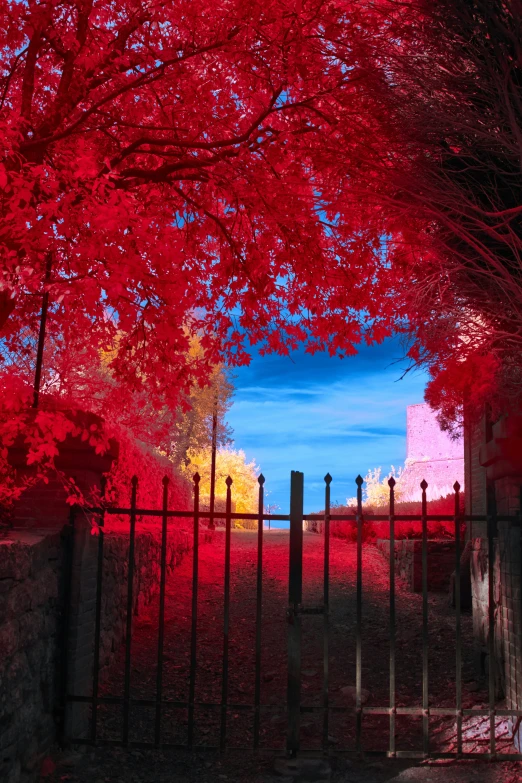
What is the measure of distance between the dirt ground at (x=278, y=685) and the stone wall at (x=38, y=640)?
0.51 meters

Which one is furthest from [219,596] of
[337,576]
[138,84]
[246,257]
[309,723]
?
[138,84]

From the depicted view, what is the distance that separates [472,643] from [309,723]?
375 cm

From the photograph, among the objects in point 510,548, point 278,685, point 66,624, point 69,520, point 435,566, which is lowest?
point 278,685

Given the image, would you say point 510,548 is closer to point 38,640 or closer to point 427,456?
point 38,640

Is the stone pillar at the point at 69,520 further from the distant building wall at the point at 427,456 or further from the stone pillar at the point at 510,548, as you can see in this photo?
the distant building wall at the point at 427,456

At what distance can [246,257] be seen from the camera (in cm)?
855

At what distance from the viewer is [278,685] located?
8266 millimetres

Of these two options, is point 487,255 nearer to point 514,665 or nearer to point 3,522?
point 514,665

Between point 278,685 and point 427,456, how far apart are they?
111ft

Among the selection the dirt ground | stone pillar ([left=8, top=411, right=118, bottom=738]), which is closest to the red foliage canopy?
stone pillar ([left=8, top=411, right=118, bottom=738])

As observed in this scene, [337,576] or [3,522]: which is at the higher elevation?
[3,522]

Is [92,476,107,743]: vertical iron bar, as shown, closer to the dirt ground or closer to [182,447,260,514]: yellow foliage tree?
the dirt ground

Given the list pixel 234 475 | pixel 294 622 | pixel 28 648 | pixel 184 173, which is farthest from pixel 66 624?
pixel 234 475

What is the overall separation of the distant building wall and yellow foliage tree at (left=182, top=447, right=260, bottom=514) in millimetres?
8225
